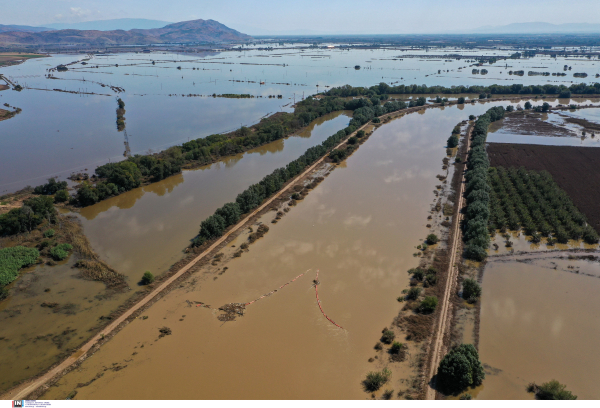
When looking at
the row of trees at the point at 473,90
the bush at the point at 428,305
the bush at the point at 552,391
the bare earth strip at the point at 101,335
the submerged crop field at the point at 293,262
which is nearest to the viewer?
the bush at the point at 552,391

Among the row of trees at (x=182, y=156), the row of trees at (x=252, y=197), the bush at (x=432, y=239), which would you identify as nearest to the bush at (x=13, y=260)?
the row of trees at (x=182, y=156)

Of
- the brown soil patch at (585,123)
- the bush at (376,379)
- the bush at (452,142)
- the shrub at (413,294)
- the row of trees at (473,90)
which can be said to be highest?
the row of trees at (473,90)

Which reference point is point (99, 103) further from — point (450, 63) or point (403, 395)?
point (450, 63)

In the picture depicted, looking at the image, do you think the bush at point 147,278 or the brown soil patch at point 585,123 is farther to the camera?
the brown soil patch at point 585,123

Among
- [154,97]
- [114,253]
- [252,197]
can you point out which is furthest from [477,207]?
[154,97]

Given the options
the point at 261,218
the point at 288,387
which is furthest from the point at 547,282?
the point at 261,218

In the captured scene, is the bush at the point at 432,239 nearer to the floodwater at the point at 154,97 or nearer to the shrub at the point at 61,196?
the shrub at the point at 61,196
